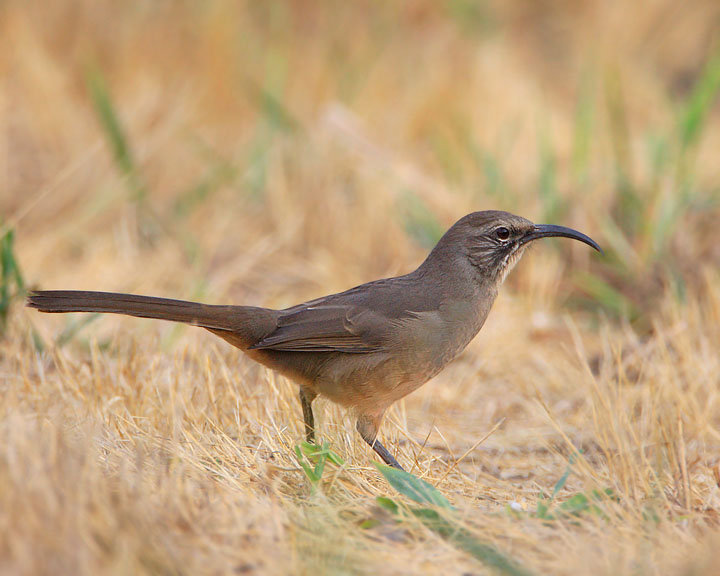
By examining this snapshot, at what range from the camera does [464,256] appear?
419 cm

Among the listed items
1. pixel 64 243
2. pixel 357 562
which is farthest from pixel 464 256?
pixel 64 243

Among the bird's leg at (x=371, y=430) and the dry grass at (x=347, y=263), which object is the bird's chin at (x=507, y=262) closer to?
the dry grass at (x=347, y=263)

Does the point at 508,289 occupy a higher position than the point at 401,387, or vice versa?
the point at 508,289

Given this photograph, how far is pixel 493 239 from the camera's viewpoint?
4207mm

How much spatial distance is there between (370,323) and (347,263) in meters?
2.41

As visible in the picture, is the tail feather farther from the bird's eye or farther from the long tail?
the bird's eye

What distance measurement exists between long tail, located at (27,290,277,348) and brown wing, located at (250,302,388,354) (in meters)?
0.07

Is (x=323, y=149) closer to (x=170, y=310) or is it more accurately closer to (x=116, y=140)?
(x=116, y=140)

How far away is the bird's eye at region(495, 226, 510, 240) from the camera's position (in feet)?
13.8

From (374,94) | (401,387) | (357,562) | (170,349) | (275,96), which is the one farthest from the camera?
(374,94)

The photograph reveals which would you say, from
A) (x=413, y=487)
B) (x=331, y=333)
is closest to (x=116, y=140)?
(x=331, y=333)

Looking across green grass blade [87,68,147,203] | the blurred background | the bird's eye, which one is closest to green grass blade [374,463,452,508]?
the bird's eye

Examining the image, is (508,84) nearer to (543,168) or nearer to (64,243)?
(543,168)

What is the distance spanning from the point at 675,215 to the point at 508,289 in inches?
45.9
